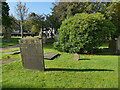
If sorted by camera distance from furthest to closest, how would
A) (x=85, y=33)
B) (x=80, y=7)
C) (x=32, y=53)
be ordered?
1. (x=80, y=7)
2. (x=85, y=33)
3. (x=32, y=53)

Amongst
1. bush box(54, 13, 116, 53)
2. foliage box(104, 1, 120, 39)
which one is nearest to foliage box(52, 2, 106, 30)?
foliage box(104, 1, 120, 39)

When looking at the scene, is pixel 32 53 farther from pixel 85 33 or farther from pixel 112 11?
pixel 112 11

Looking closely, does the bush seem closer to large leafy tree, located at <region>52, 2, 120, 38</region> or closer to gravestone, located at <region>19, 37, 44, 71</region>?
gravestone, located at <region>19, 37, 44, 71</region>

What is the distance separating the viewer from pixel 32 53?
13.5 ft

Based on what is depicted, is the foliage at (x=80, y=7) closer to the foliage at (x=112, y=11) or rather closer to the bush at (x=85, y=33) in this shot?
the foliage at (x=112, y=11)

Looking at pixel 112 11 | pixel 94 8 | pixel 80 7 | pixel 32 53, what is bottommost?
pixel 32 53

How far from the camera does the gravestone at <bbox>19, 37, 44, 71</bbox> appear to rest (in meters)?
3.97

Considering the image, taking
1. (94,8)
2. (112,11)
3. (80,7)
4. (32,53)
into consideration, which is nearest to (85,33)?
(32,53)

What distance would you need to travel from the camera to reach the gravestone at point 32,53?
3967mm

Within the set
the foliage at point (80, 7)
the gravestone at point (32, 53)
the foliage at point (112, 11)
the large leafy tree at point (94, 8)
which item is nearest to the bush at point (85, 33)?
the gravestone at point (32, 53)

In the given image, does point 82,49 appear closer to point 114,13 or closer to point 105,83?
point 105,83

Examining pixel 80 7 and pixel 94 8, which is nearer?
pixel 80 7

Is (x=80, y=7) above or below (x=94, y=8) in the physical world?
above

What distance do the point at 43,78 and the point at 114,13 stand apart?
18.1 m
